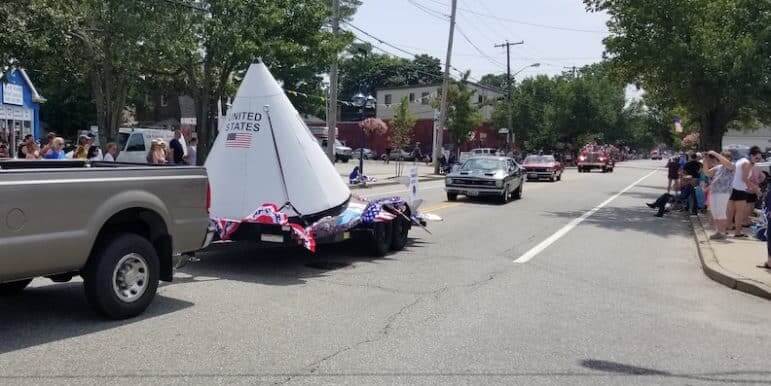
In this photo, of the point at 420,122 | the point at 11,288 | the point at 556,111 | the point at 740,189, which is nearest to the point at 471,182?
the point at 740,189

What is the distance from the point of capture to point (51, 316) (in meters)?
6.41

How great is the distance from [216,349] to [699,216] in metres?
15.1

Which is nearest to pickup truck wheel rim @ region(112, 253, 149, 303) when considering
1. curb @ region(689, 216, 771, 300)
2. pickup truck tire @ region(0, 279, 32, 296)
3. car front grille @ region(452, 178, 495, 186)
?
pickup truck tire @ region(0, 279, 32, 296)

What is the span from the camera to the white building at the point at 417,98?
75.4 meters

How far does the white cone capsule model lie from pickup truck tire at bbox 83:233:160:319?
2.74 m

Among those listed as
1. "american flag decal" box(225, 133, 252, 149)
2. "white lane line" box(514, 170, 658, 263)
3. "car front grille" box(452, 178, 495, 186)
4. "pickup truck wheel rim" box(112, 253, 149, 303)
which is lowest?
"white lane line" box(514, 170, 658, 263)

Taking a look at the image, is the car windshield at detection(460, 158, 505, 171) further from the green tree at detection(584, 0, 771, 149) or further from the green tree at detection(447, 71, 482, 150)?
the green tree at detection(447, 71, 482, 150)

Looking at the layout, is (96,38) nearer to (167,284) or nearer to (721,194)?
(167,284)

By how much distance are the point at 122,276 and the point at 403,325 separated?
264 centimetres

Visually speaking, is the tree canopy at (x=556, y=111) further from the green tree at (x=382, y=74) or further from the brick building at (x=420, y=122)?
the green tree at (x=382, y=74)

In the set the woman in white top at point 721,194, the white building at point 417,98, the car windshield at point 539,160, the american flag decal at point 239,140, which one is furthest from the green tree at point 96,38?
the white building at point 417,98

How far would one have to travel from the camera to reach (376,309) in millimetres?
7148

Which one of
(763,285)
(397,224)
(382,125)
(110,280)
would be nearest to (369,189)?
(397,224)

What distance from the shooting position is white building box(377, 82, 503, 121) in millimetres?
75375
